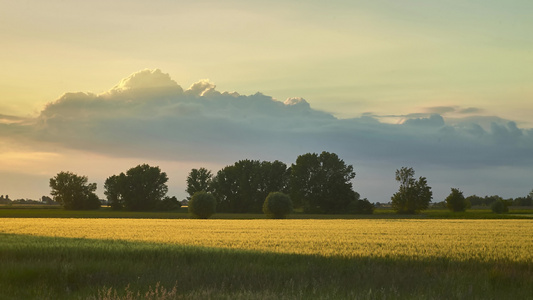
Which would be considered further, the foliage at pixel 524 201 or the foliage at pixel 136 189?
the foliage at pixel 524 201

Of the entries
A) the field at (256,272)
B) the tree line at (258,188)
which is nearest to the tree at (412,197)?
the tree line at (258,188)

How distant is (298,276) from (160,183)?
4461 inches

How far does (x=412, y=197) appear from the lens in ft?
392

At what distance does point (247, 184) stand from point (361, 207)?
1062 inches

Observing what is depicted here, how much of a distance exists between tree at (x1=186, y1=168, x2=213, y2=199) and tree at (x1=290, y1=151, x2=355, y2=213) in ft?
81.7

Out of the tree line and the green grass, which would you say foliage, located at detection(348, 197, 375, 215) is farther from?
the green grass

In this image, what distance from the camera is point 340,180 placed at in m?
112

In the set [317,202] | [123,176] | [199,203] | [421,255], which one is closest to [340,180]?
[317,202]

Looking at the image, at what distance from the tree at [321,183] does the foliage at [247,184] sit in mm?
7277

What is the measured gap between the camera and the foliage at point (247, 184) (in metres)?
119

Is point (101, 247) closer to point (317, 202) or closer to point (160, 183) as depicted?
point (317, 202)

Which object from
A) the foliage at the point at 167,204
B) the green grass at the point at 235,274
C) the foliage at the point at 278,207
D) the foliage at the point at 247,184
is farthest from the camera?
the foliage at the point at 167,204

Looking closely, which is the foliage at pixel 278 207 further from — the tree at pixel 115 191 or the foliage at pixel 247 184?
the tree at pixel 115 191

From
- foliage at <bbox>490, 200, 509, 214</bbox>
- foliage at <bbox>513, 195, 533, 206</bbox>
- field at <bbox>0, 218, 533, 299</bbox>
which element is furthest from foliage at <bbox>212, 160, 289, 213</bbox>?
field at <bbox>0, 218, 533, 299</bbox>
